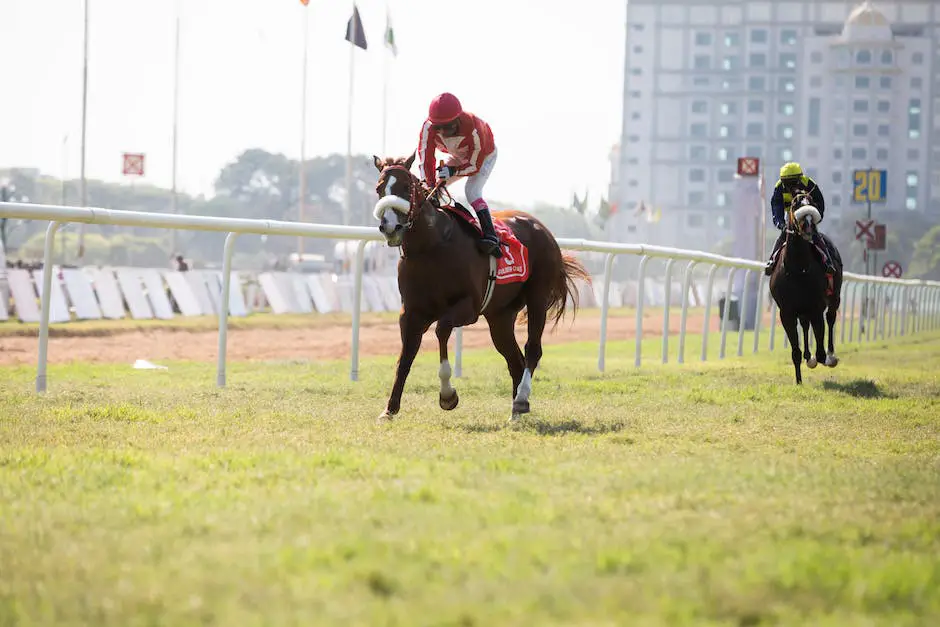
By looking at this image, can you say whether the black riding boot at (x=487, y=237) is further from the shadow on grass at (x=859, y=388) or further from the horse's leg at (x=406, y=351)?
the shadow on grass at (x=859, y=388)

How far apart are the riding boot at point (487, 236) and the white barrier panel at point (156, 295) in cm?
1697

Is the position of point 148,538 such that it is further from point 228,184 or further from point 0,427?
point 228,184

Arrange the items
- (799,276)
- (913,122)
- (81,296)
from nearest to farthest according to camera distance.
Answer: (799,276) → (81,296) → (913,122)

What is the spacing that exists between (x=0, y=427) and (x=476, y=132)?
310 centimetres

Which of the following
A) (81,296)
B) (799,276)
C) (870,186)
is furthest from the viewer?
(870,186)

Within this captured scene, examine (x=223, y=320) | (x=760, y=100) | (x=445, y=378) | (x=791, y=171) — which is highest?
(x=760, y=100)

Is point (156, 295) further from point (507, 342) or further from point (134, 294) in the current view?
point (507, 342)

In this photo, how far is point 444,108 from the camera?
290 inches

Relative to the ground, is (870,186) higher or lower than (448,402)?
higher

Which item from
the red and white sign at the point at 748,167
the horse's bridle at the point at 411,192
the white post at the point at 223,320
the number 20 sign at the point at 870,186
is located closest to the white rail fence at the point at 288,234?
the white post at the point at 223,320

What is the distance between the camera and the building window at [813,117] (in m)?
141

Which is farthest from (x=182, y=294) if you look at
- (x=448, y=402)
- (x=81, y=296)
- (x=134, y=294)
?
(x=448, y=402)

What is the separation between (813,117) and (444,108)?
460ft

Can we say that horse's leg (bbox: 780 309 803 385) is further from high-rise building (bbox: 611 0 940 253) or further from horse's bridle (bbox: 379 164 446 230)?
high-rise building (bbox: 611 0 940 253)
